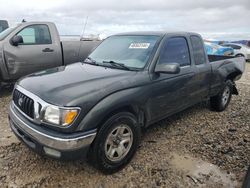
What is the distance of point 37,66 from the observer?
6.37m

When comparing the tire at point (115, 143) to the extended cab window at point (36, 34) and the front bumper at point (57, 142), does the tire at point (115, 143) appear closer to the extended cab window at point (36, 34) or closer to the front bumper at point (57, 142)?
the front bumper at point (57, 142)

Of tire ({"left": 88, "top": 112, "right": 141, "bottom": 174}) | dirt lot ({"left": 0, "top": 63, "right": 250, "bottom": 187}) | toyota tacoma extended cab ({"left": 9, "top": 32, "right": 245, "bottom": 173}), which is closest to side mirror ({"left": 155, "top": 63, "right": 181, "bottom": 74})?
toyota tacoma extended cab ({"left": 9, "top": 32, "right": 245, "bottom": 173})

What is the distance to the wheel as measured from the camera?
548 centimetres

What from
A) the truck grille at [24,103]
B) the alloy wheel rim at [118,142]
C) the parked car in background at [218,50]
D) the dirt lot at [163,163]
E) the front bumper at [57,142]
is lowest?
the parked car in background at [218,50]

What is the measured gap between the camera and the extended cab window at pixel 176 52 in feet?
12.4

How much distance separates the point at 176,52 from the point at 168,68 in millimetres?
823

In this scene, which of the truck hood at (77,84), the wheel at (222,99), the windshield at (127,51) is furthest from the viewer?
the wheel at (222,99)

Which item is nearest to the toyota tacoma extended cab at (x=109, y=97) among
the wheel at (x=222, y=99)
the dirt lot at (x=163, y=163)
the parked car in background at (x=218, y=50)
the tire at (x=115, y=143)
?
the tire at (x=115, y=143)

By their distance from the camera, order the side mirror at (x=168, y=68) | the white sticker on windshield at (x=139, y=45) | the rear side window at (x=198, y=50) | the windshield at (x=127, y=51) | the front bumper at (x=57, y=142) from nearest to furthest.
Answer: the front bumper at (x=57, y=142) < the side mirror at (x=168, y=68) < the windshield at (x=127, y=51) < the white sticker on windshield at (x=139, y=45) < the rear side window at (x=198, y=50)

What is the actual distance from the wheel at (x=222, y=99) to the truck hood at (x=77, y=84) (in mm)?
2894

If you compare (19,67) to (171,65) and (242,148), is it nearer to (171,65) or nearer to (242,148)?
(171,65)

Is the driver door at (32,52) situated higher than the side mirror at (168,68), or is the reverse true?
the side mirror at (168,68)

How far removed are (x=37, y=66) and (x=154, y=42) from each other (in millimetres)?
3734

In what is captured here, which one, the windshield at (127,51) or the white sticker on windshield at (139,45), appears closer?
the windshield at (127,51)
